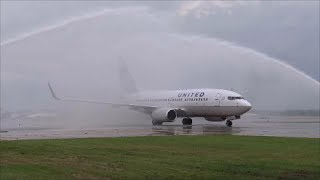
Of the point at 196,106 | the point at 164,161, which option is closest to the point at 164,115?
the point at 196,106

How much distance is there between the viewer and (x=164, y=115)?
2013 inches

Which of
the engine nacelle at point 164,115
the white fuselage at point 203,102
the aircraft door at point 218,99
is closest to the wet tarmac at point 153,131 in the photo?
the white fuselage at point 203,102

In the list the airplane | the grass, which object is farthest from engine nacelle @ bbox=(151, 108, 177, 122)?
the grass

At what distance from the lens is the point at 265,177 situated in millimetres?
14188

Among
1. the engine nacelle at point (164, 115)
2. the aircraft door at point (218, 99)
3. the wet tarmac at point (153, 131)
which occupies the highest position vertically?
the aircraft door at point (218, 99)

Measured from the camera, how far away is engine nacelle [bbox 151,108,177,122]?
168 feet

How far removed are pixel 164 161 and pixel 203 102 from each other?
34658 millimetres

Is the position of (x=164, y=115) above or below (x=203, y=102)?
below

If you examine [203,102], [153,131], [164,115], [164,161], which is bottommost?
[164,161]

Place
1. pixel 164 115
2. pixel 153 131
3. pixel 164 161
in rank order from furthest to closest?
pixel 164 115 → pixel 153 131 → pixel 164 161

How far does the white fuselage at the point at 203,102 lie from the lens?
4728 centimetres

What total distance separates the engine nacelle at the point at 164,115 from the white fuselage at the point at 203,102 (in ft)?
6.38

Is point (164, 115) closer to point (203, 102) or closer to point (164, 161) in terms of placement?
point (203, 102)

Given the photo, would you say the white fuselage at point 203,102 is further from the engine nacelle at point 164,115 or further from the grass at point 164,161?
the grass at point 164,161
